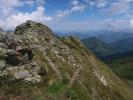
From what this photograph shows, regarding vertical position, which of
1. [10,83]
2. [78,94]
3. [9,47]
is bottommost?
[78,94]

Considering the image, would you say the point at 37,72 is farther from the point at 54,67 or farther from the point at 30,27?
the point at 30,27

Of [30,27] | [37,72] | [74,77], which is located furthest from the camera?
[30,27]

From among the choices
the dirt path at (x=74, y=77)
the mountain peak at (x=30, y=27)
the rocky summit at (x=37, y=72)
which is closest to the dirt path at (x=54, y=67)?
the rocky summit at (x=37, y=72)

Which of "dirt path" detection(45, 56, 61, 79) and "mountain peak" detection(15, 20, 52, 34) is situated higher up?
"mountain peak" detection(15, 20, 52, 34)

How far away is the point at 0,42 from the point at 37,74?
1849cm

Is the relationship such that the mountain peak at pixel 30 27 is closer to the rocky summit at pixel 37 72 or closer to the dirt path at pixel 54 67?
the rocky summit at pixel 37 72

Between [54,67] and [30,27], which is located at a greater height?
[30,27]

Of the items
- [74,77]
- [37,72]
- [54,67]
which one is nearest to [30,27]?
[54,67]

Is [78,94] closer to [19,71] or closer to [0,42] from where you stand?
[19,71]

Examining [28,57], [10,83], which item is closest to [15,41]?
[28,57]

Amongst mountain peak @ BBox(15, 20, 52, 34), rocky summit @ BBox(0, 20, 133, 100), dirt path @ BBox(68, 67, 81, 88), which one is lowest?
dirt path @ BBox(68, 67, 81, 88)

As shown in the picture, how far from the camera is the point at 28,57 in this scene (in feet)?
144

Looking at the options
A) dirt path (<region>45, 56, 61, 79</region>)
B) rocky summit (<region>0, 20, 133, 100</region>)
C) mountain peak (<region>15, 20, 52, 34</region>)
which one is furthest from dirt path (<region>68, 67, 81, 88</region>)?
mountain peak (<region>15, 20, 52, 34</region>)

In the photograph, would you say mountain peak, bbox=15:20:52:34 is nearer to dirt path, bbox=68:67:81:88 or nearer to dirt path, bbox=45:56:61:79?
dirt path, bbox=68:67:81:88
